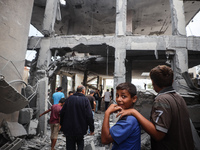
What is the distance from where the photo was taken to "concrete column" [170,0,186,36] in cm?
636

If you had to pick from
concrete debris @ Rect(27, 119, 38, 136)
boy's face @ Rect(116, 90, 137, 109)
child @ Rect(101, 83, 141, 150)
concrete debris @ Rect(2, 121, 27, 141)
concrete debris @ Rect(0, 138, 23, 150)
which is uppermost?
boy's face @ Rect(116, 90, 137, 109)

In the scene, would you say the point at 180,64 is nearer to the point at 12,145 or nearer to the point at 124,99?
the point at 124,99

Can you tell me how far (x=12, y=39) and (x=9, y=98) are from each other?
1.78 metres

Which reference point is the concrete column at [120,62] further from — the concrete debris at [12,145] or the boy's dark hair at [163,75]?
the boy's dark hair at [163,75]

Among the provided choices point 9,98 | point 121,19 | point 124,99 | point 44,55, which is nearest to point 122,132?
point 124,99

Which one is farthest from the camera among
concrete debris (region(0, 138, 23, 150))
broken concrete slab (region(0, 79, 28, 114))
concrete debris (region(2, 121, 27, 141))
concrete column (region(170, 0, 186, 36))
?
concrete column (region(170, 0, 186, 36))

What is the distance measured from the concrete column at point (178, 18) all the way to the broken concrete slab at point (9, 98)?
23.9 feet

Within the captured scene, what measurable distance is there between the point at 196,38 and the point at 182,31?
0.73 metres

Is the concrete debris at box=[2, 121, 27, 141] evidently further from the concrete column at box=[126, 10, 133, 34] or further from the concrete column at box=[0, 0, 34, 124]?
the concrete column at box=[126, 10, 133, 34]

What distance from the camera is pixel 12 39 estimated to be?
3.34 m

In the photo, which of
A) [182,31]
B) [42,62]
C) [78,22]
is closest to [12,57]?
[42,62]

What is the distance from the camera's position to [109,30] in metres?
12.8

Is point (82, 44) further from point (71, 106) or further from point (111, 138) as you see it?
point (111, 138)

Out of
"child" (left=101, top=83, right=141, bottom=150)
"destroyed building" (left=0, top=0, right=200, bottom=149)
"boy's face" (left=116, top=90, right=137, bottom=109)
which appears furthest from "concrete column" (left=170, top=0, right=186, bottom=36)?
"child" (left=101, top=83, right=141, bottom=150)
